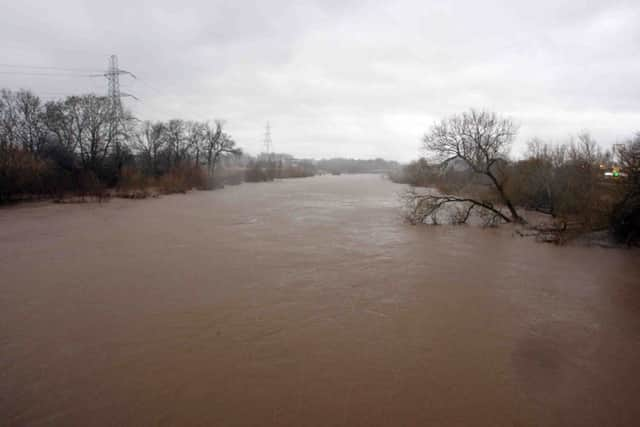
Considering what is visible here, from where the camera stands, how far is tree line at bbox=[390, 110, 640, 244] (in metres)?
13.5

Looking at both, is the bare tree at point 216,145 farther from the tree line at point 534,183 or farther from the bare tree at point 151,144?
the tree line at point 534,183

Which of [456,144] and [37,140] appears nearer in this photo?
[456,144]

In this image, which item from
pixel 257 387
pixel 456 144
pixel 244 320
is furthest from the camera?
pixel 456 144

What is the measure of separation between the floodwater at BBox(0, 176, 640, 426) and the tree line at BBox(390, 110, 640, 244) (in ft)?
9.48

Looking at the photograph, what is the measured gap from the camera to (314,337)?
18.9 ft

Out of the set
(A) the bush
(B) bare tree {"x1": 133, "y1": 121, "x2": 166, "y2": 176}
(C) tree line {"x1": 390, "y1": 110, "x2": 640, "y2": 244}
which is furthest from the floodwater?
(B) bare tree {"x1": 133, "y1": 121, "x2": 166, "y2": 176}

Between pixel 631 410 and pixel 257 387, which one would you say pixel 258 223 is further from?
pixel 631 410

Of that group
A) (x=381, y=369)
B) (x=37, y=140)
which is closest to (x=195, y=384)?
(x=381, y=369)

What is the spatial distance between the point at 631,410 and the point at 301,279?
6.54 m

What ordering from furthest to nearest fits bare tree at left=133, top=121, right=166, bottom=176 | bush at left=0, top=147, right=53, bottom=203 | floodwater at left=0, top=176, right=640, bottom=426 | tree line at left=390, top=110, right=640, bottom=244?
1. bare tree at left=133, top=121, right=166, bottom=176
2. bush at left=0, top=147, right=53, bottom=203
3. tree line at left=390, top=110, right=640, bottom=244
4. floodwater at left=0, top=176, right=640, bottom=426

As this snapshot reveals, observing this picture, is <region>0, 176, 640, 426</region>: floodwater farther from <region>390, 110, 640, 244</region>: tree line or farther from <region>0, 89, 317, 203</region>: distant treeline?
<region>0, 89, 317, 203</region>: distant treeline

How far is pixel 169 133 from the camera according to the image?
51.1m

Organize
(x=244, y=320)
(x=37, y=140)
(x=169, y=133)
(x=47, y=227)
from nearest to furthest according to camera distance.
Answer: (x=244, y=320)
(x=47, y=227)
(x=37, y=140)
(x=169, y=133)

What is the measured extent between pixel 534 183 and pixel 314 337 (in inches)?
913
